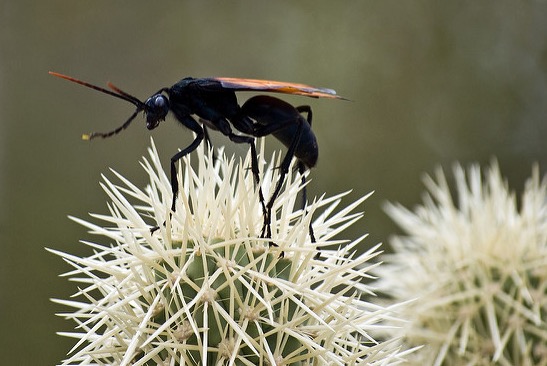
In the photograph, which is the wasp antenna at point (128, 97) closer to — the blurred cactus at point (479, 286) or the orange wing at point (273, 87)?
the orange wing at point (273, 87)

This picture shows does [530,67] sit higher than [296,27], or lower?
lower

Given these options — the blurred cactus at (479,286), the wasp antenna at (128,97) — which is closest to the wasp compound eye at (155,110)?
the wasp antenna at (128,97)

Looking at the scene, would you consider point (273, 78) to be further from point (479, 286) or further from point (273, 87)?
point (273, 87)

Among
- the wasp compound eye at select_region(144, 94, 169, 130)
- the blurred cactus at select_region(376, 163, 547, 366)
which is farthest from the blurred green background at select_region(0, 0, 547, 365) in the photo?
the wasp compound eye at select_region(144, 94, 169, 130)

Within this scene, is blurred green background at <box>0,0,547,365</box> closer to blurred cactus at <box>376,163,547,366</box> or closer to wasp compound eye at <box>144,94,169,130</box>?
blurred cactus at <box>376,163,547,366</box>

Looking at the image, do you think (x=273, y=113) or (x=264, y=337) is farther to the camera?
(x=273, y=113)

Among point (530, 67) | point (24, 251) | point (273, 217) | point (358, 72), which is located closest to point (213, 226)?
point (273, 217)

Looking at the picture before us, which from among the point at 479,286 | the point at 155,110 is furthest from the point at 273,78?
the point at 155,110

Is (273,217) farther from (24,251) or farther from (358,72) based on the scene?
(358,72)
